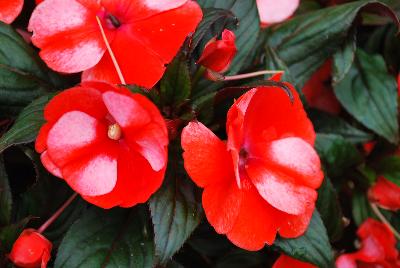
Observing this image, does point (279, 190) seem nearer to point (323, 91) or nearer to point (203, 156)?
point (203, 156)

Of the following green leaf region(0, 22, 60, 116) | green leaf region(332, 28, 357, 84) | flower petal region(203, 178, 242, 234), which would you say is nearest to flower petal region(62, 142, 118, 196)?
flower petal region(203, 178, 242, 234)

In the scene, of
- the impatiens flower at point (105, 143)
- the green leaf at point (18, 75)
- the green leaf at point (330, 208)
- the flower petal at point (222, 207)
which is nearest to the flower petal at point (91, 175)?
the impatiens flower at point (105, 143)

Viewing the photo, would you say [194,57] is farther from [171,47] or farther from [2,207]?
[2,207]

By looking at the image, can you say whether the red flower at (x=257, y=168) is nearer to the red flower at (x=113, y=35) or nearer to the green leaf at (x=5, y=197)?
the red flower at (x=113, y=35)

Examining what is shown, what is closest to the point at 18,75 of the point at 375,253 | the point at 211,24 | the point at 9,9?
the point at 9,9

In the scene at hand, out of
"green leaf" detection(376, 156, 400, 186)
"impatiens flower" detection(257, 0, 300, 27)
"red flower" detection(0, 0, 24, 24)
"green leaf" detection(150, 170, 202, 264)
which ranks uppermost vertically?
"red flower" detection(0, 0, 24, 24)

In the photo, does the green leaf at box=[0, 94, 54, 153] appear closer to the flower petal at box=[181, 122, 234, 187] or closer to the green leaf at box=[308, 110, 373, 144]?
the flower petal at box=[181, 122, 234, 187]
